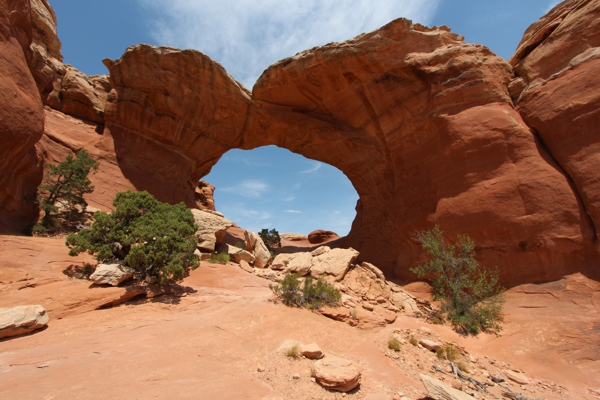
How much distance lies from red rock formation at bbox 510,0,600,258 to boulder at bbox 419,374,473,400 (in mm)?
8868

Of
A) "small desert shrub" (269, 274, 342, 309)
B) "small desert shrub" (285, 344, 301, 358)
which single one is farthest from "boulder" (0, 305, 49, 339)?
"small desert shrub" (269, 274, 342, 309)

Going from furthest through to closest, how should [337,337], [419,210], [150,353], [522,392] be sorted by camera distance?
[419,210], [337,337], [522,392], [150,353]

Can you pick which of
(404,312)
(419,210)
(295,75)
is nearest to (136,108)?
(295,75)

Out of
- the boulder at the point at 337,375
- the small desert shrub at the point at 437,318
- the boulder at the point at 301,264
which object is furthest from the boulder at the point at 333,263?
the boulder at the point at 337,375

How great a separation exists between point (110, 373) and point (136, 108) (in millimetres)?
18907

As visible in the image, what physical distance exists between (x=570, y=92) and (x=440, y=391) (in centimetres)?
1218

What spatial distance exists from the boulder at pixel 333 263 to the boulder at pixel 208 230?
17.3 ft

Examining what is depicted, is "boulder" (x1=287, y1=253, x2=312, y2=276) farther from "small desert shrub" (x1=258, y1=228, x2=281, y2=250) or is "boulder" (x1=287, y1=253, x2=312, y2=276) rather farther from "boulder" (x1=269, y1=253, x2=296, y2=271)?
"small desert shrub" (x1=258, y1=228, x2=281, y2=250)

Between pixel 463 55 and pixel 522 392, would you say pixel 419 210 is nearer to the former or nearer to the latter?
pixel 463 55

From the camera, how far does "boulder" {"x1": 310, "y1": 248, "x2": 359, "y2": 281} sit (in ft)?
41.2

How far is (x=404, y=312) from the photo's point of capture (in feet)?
35.6

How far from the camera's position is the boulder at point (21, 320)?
238 inches

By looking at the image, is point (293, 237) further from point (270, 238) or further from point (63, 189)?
point (63, 189)

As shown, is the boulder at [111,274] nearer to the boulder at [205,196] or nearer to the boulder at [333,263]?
the boulder at [333,263]
